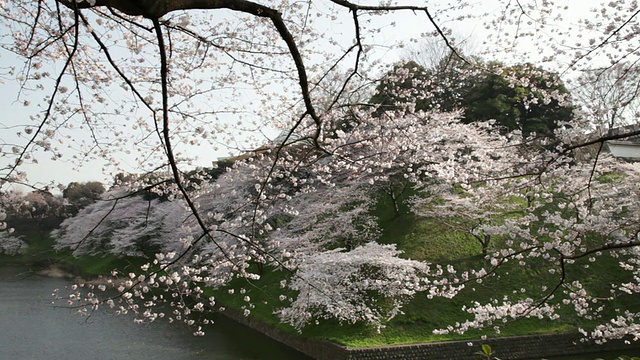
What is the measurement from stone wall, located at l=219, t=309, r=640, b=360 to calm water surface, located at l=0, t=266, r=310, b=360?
1.39 metres

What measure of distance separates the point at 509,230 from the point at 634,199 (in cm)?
309

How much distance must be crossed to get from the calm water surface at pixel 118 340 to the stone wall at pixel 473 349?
1.39 metres

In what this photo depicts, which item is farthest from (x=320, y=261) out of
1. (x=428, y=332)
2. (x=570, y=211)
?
(x=570, y=211)

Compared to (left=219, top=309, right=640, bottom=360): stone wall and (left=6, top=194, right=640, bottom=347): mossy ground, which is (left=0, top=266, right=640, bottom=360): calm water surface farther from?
(left=6, top=194, right=640, bottom=347): mossy ground

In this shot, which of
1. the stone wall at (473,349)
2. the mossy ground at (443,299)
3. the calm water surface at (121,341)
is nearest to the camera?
the stone wall at (473,349)

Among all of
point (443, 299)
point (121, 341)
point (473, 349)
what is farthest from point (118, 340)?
point (473, 349)

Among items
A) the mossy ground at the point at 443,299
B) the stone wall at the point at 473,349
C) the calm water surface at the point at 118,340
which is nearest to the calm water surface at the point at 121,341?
the calm water surface at the point at 118,340

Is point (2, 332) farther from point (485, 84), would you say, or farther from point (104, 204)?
point (485, 84)

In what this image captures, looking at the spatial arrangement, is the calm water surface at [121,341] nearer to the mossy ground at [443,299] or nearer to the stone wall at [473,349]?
the stone wall at [473,349]

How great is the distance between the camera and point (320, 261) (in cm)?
1095

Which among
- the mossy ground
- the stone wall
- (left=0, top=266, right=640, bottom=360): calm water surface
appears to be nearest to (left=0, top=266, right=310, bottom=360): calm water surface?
(left=0, top=266, right=640, bottom=360): calm water surface

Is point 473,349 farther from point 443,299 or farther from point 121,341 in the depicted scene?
point 121,341

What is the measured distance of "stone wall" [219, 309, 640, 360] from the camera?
9.13 metres

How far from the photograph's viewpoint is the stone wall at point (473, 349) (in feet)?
30.0
